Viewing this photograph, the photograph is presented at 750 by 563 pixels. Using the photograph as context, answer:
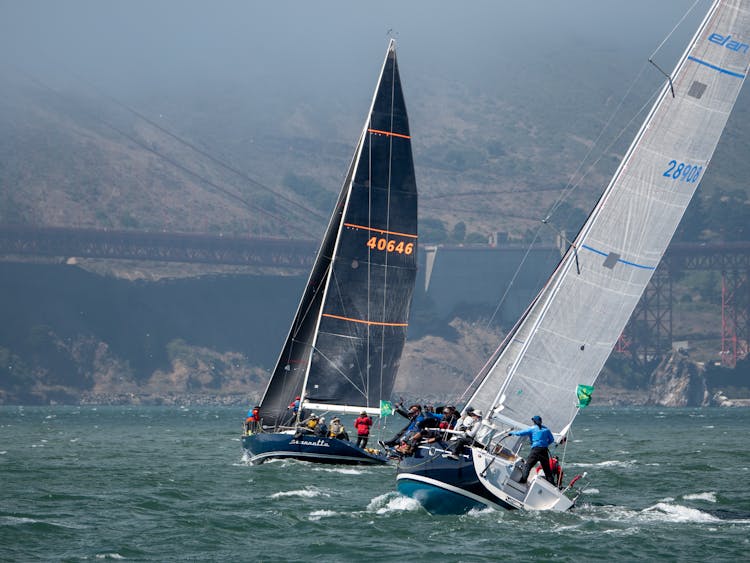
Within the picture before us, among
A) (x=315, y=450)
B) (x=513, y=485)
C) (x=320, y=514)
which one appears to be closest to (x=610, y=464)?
(x=315, y=450)

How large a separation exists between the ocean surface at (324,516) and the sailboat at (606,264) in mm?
916

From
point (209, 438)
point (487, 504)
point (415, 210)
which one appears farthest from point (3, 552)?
point (209, 438)

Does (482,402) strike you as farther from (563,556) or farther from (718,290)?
(718,290)

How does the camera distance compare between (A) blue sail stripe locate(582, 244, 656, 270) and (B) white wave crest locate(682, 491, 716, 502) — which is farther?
(B) white wave crest locate(682, 491, 716, 502)

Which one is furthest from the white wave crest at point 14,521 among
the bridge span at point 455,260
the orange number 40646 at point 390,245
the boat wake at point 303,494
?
the bridge span at point 455,260

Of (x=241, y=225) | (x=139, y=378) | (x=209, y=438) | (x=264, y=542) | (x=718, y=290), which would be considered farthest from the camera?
(x=241, y=225)

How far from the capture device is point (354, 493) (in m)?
26.5

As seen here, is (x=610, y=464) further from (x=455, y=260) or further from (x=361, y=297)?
(x=455, y=260)

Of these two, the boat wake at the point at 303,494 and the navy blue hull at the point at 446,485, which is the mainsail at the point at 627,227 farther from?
the boat wake at the point at 303,494

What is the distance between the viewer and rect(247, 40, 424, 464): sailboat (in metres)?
A: 32.4

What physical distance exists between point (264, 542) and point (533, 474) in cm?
452

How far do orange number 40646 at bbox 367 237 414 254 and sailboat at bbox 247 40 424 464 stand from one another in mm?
25

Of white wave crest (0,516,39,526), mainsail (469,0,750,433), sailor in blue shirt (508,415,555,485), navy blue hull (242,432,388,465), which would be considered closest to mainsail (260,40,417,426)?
navy blue hull (242,432,388,465)

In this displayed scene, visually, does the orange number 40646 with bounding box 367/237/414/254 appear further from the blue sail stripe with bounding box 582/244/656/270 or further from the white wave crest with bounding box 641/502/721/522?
the blue sail stripe with bounding box 582/244/656/270
